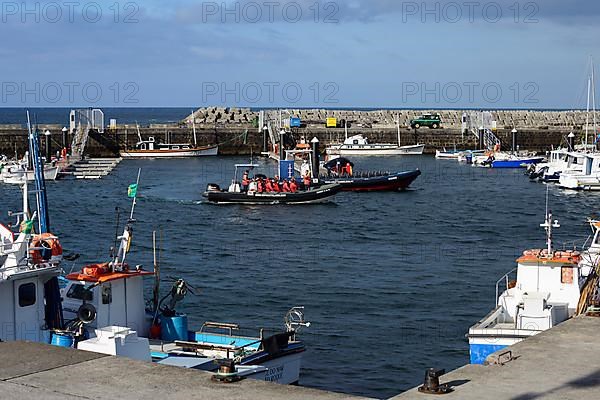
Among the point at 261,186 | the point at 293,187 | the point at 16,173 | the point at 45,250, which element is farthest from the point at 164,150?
the point at 45,250

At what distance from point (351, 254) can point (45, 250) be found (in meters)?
19.3

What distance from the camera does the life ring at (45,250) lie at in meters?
16.3

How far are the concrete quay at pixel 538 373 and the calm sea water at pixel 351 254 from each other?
825cm

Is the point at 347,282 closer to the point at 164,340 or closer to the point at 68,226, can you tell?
the point at 164,340

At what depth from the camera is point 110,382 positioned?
9.71 m

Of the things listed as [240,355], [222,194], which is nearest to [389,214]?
[222,194]

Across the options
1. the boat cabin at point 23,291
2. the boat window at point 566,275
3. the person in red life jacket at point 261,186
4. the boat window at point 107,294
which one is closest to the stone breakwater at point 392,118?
the person in red life jacket at point 261,186

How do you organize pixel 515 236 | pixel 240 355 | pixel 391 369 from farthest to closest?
pixel 515 236
pixel 391 369
pixel 240 355

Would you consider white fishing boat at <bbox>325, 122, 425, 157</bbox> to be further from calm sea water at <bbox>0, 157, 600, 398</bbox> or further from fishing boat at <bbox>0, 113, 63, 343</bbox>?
fishing boat at <bbox>0, 113, 63, 343</bbox>

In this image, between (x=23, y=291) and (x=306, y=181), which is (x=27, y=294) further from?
(x=306, y=181)

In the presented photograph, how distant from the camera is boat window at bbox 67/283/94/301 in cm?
1736

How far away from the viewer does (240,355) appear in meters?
17.2

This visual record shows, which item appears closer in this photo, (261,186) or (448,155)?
(261,186)

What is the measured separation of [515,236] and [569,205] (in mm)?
11718
